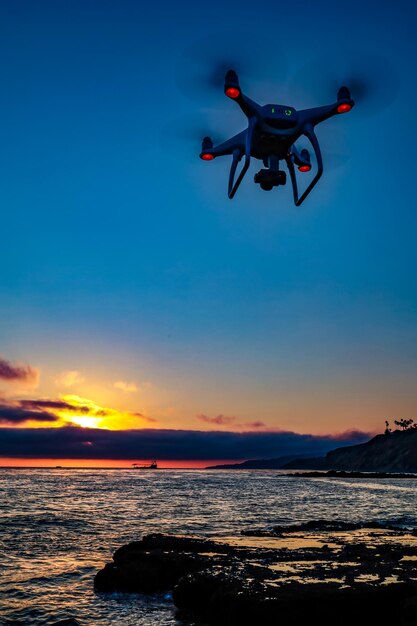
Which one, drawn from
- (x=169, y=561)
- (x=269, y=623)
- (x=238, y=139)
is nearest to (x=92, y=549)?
(x=169, y=561)

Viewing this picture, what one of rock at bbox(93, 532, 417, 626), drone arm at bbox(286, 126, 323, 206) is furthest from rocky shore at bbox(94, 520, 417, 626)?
drone arm at bbox(286, 126, 323, 206)

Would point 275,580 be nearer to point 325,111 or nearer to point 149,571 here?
point 149,571

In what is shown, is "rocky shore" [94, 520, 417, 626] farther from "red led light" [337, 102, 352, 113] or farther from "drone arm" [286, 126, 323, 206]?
"red led light" [337, 102, 352, 113]

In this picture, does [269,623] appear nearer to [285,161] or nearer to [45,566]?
[285,161]

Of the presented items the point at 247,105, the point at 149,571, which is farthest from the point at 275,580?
the point at 247,105

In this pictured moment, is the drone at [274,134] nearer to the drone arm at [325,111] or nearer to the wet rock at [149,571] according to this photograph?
the drone arm at [325,111]

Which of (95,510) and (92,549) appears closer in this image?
(92,549)
